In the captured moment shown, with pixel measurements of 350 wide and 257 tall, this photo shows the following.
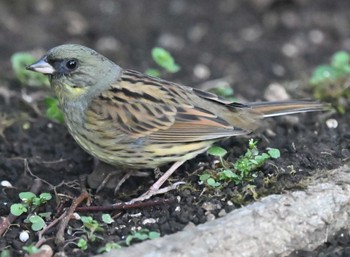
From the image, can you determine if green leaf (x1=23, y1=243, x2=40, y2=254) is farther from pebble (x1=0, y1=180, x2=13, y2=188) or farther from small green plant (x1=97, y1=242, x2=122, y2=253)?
pebble (x1=0, y1=180, x2=13, y2=188)

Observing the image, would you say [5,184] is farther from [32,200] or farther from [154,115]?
[154,115]

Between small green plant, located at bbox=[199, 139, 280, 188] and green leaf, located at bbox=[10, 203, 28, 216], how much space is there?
1.04 meters

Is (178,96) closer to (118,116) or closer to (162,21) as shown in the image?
(118,116)

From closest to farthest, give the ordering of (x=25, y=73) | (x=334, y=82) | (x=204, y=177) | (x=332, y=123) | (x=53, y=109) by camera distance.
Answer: (x=204, y=177), (x=332, y=123), (x=53, y=109), (x=334, y=82), (x=25, y=73)

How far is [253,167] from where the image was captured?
466 cm

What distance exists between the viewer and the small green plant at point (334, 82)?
595 cm

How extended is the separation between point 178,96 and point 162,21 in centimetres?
323

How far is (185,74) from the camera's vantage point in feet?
23.5

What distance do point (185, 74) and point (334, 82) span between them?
1549 mm

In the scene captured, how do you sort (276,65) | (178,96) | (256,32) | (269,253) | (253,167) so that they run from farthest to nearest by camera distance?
(256,32), (276,65), (178,96), (253,167), (269,253)

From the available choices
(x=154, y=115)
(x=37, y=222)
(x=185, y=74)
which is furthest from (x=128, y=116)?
(x=185, y=74)

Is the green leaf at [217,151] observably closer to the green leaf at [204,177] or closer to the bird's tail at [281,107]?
the green leaf at [204,177]

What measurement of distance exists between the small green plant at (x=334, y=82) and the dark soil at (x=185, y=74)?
128 mm

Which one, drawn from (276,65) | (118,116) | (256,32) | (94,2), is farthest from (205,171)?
(94,2)
